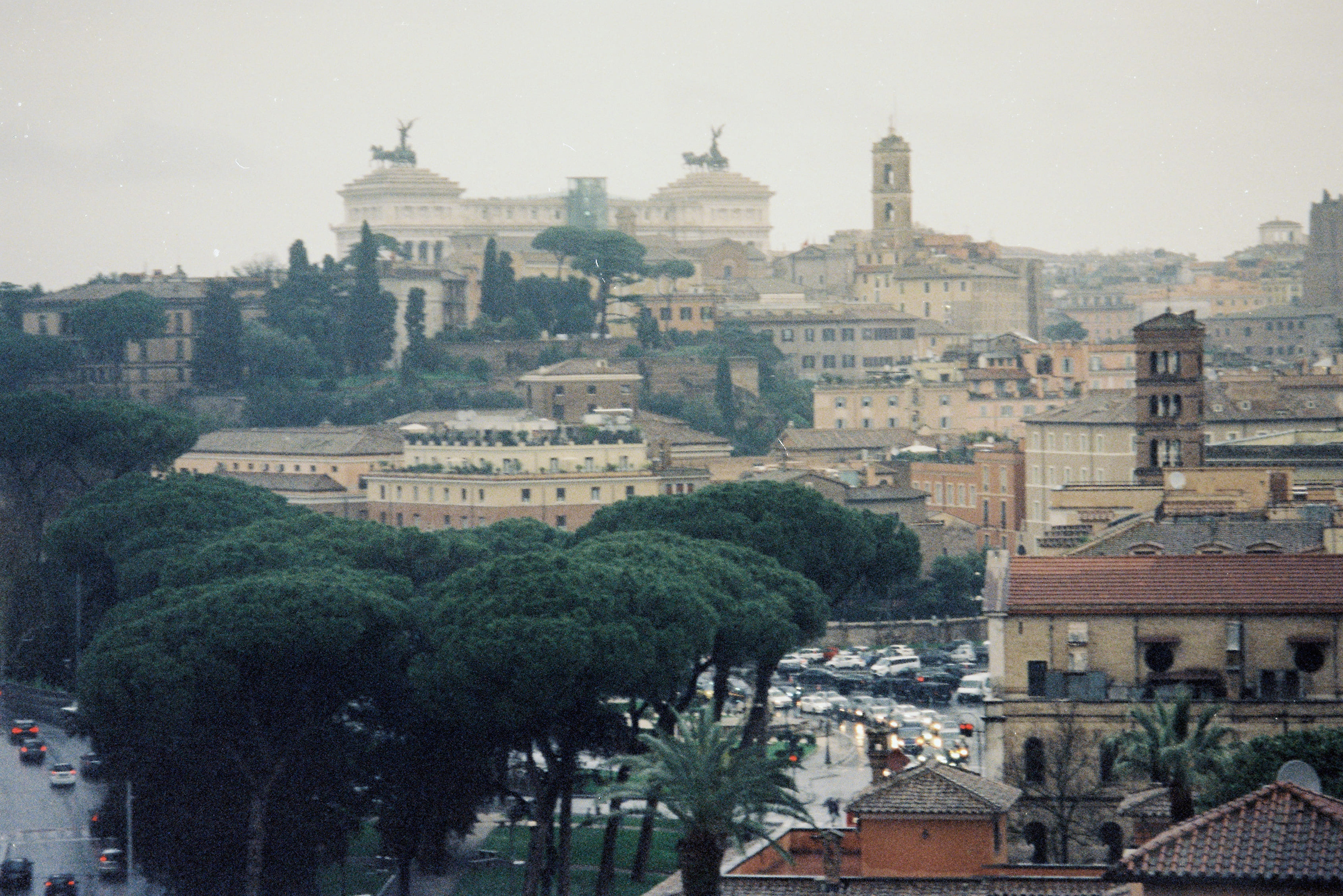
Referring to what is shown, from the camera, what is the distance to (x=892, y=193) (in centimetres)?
15738

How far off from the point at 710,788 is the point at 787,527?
32867 millimetres

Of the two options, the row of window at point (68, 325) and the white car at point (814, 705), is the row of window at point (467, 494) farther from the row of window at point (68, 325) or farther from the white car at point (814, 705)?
the white car at point (814, 705)

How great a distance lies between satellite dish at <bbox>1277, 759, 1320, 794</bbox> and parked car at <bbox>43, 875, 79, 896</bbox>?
Result: 92.0ft

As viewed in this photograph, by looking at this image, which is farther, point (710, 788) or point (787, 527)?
point (787, 527)

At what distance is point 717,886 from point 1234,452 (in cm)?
4547

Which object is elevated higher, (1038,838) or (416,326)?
(416,326)

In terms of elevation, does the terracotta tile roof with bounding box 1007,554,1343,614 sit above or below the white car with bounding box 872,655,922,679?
above

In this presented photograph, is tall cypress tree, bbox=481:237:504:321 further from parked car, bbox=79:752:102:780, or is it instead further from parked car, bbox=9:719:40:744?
parked car, bbox=79:752:102:780

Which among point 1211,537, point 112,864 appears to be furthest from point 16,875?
point 1211,537

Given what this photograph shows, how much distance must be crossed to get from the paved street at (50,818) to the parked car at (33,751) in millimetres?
150

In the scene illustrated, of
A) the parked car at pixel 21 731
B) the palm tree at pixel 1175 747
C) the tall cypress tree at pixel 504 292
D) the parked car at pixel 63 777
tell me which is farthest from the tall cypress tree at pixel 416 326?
the palm tree at pixel 1175 747

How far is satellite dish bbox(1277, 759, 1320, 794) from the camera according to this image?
2580cm

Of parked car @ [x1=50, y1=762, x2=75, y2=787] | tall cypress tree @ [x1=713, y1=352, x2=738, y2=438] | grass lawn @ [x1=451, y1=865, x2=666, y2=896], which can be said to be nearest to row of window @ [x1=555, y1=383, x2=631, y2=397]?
tall cypress tree @ [x1=713, y1=352, x2=738, y2=438]

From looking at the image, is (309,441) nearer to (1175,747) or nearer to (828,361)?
(828,361)
